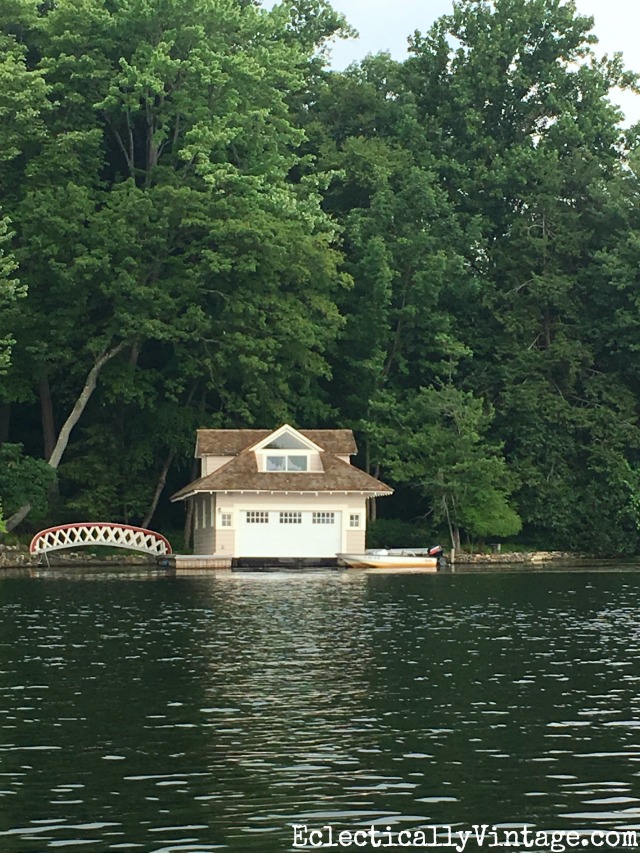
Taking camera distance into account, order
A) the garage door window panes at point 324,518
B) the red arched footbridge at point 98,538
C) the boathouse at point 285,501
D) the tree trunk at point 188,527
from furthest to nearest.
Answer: the tree trunk at point 188,527
the garage door window panes at point 324,518
the boathouse at point 285,501
the red arched footbridge at point 98,538

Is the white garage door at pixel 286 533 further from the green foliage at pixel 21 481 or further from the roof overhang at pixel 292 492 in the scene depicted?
the green foliage at pixel 21 481

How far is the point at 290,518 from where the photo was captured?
2485 inches

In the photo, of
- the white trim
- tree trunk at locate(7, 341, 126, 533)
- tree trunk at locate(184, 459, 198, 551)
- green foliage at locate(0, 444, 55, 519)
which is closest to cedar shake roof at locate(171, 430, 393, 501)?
the white trim

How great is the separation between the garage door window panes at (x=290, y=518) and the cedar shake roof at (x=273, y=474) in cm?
127

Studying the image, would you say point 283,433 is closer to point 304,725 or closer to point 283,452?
point 283,452

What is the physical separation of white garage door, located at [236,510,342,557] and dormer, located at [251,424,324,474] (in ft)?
6.54

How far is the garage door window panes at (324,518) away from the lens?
208 feet

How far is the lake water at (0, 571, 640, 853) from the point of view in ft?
45.0

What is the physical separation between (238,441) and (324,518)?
5358mm

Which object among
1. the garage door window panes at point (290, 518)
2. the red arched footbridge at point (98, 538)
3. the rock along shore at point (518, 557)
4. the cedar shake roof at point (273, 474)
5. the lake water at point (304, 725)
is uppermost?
the cedar shake roof at point (273, 474)

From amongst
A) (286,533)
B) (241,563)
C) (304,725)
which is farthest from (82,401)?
(304,725)

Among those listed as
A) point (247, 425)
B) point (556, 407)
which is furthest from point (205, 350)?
point (556, 407)

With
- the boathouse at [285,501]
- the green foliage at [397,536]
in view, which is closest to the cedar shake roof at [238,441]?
the boathouse at [285,501]

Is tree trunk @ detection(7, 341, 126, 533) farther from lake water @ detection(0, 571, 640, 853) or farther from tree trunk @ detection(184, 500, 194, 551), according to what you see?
lake water @ detection(0, 571, 640, 853)
